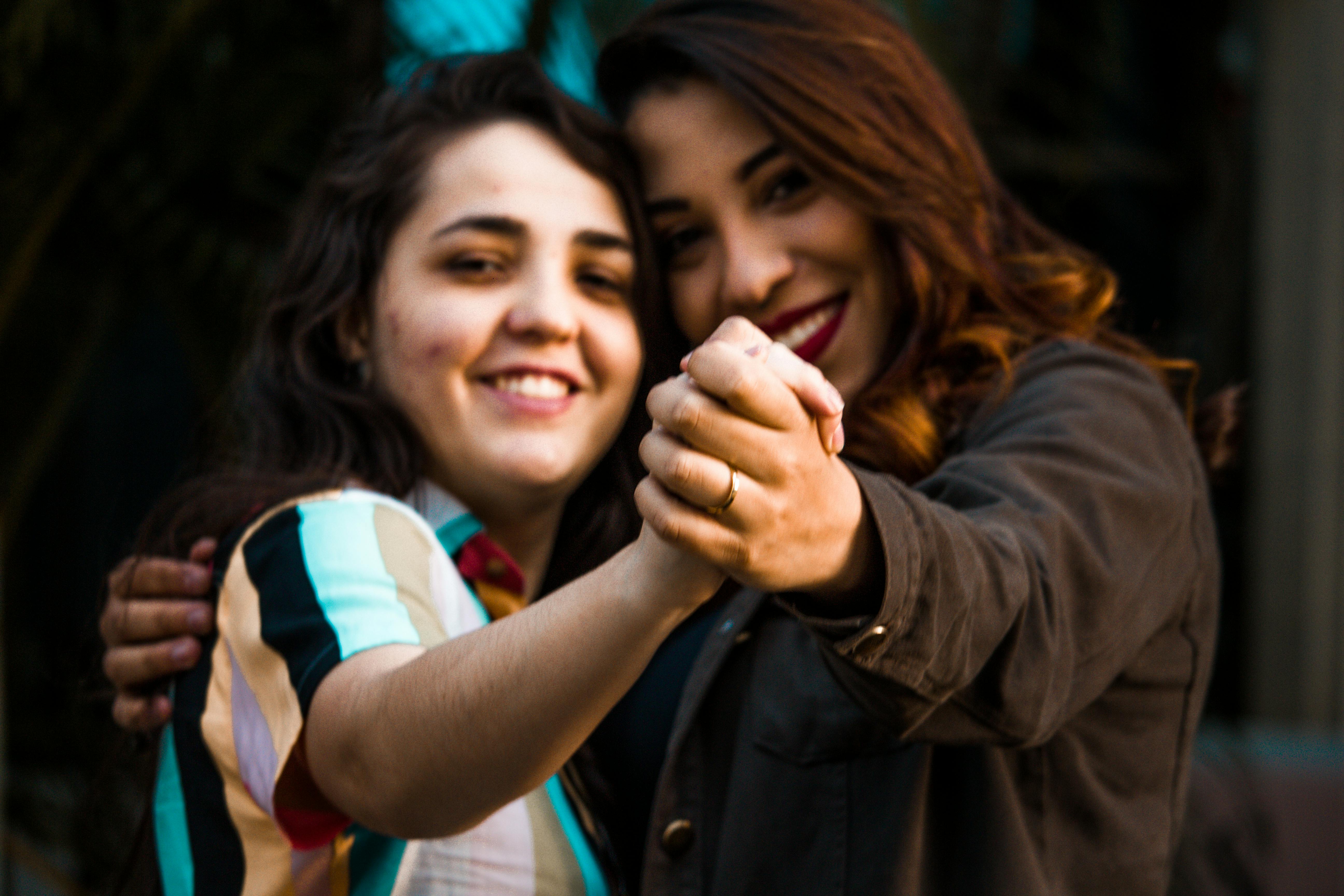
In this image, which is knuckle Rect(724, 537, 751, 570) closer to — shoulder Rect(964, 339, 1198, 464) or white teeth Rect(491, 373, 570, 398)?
shoulder Rect(964, 339, 1198, 464)

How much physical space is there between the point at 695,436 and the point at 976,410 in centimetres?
68

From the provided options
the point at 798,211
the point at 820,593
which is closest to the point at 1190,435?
the point at 798,211

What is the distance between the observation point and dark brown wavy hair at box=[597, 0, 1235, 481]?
138 cm

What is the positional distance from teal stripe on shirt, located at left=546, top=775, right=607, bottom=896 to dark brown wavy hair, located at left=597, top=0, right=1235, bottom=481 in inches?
19.9

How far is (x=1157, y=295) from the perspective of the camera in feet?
12.2

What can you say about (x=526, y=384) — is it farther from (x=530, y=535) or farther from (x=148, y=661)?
(x=148, y=661)

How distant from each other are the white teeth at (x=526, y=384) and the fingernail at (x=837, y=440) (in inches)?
24.9

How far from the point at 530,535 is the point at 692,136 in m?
0.57

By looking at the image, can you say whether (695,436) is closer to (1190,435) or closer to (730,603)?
(730,603)

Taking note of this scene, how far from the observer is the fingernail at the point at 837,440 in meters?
0.73

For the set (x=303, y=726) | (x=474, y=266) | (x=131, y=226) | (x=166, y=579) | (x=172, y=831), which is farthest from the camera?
(x=131, y=226)

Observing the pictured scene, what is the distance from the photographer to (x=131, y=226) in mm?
2416

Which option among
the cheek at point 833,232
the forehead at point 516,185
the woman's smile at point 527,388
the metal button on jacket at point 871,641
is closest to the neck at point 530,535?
the woman's smile at point 527,388

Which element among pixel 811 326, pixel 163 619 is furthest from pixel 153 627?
pixel 811 326
